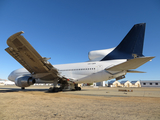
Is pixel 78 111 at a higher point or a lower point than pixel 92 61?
lower

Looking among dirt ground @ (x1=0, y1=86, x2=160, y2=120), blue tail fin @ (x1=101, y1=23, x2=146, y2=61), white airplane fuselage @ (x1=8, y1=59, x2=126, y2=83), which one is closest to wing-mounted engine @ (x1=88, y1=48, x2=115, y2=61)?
white airplane fuselage @ (x1=8, y1=59, x2=126, y2=83)

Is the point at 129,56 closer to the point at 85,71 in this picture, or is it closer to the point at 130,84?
the point at 85,71

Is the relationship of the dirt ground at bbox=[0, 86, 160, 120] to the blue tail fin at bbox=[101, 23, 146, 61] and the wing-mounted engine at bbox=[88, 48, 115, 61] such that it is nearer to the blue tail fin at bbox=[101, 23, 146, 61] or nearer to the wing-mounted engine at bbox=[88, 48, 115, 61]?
the blue tail fin at bbox=[101, 23, 146, 61]

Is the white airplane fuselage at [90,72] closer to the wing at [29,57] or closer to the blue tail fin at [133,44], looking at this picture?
the blue tail fin at [133,44]

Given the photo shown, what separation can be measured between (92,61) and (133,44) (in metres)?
5.45

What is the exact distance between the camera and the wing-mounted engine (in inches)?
604

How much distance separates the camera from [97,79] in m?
14.6

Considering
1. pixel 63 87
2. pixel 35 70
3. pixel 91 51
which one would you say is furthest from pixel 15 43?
pixel 91 51

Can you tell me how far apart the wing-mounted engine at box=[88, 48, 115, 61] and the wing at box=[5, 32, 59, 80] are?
552 cm

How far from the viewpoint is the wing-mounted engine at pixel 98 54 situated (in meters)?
15.3

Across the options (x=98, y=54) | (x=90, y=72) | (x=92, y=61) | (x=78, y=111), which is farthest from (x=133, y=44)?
(x=78, y=111)

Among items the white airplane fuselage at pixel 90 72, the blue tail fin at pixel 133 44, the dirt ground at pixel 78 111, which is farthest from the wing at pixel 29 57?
the blue tail fin at pixel 133 44

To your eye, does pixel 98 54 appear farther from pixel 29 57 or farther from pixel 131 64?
pixel 29 57

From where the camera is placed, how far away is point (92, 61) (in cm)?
1603
